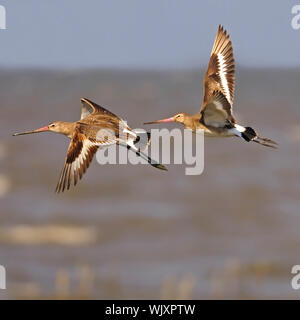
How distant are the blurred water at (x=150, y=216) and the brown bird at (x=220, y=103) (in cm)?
771

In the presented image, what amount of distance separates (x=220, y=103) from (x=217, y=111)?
3.9 inches

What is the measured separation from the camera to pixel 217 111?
776 cm

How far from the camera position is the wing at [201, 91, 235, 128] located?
301 inches

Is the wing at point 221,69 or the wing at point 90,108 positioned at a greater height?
the wing at point 221,69

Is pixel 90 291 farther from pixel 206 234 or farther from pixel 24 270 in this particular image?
pixel 206 234

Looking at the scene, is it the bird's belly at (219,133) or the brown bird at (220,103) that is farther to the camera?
the bird's belly at (219,133)

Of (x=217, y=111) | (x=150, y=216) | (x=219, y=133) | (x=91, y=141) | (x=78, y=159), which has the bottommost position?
(x=150, y=216)

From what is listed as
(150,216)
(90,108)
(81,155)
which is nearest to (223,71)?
(90,108)

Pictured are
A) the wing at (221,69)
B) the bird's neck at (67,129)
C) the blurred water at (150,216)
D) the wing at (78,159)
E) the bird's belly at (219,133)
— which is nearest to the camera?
the wing at (78,159)

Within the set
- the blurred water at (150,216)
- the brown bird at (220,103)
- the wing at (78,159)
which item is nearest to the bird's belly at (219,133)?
the brown bird at (220,103)

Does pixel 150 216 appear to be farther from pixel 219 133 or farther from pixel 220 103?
pixel 220 103

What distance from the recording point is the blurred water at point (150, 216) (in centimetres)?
1750

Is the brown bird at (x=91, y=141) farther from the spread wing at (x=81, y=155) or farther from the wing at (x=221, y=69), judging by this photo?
the wing at (x=221, y=69)

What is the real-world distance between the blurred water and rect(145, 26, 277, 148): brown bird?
7705 millimetres
